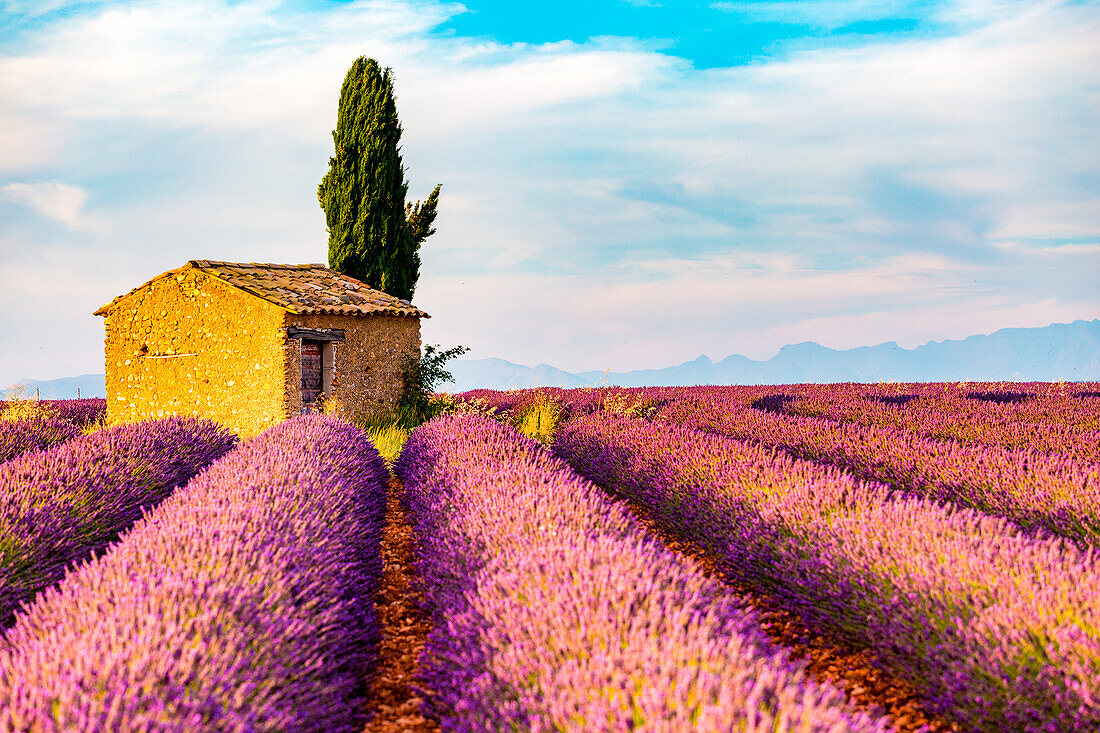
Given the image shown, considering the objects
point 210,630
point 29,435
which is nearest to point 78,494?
point 210,630

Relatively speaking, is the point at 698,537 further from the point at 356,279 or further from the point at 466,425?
the point at 356,279

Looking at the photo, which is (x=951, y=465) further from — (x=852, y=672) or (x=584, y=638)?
(x=584, y=638)

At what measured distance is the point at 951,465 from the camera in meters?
5.88

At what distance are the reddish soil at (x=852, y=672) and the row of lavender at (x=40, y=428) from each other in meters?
7.68

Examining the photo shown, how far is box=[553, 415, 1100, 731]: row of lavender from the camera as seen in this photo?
2750mm

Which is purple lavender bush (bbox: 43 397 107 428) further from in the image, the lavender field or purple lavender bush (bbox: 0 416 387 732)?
purple lavender bush (bbox: 0 416 387 732)

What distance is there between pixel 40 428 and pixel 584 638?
432 inches

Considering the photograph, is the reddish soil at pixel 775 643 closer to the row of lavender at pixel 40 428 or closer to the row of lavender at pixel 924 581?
the row of lavender at pixel 924 581

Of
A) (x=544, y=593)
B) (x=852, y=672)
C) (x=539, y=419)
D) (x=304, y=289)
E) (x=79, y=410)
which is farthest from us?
(x=79, y=410)

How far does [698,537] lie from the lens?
526cm

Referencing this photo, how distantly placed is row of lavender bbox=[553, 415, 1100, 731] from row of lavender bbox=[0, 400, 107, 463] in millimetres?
7398

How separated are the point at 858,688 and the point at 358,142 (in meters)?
17.0

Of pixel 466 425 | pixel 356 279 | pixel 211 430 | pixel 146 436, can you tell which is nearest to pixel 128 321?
pixel 356 279

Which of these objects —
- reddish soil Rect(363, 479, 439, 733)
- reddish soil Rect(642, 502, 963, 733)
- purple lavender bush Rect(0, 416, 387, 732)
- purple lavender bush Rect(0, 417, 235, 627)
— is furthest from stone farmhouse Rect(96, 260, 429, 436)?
reddish soil Rect(642, 502, 963, 733)
